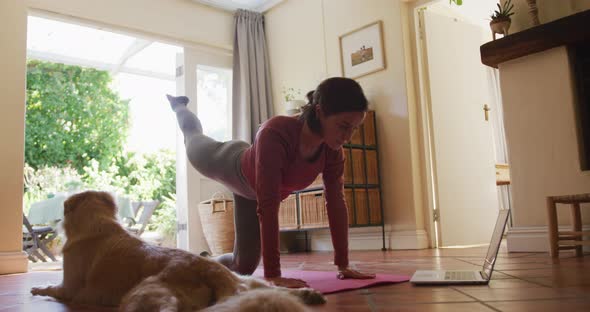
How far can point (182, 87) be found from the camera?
5.09 meters

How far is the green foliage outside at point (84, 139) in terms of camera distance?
9453 millimetres

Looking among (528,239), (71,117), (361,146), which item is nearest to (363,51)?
(361,146)

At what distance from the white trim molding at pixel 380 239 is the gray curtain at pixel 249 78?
1.39 m

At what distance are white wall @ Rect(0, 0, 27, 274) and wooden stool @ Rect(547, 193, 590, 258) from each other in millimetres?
3539

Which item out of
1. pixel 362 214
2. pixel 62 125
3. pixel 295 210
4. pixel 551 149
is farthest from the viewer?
pixel 62 125

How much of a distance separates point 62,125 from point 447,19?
803 centimetres

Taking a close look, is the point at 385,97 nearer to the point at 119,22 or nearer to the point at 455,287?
the point at 119,22

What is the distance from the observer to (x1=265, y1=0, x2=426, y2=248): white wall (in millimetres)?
4191

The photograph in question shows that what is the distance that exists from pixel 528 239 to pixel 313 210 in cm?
175

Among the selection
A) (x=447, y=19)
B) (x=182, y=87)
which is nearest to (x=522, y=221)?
(x=447, y=19)

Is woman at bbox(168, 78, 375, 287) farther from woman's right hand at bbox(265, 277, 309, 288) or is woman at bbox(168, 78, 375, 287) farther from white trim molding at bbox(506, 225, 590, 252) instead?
white trim molding at bbox(506, 225, 590, 252)

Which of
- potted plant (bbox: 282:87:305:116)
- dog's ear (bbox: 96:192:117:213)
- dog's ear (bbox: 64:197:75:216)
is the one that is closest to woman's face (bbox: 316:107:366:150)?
dog's ear (bbox: 96:192:117:213)

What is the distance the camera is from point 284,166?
1945 mm

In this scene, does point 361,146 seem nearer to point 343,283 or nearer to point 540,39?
point 540,39
